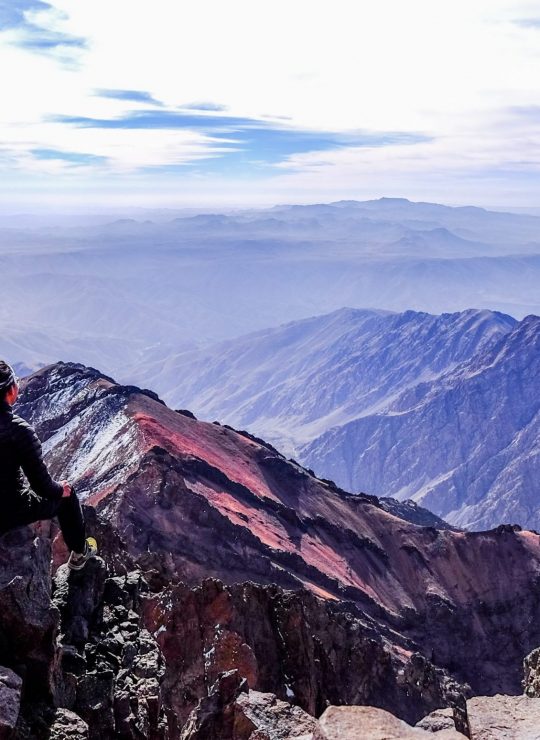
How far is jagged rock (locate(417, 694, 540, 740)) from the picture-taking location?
1139cm

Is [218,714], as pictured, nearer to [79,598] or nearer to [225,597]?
[79,598]

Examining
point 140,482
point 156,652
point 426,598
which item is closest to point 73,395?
point 140,482

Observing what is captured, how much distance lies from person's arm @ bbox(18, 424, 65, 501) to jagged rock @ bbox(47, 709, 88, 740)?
115 inches

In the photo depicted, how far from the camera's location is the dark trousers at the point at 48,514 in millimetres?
11500

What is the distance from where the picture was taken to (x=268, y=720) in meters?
12.4

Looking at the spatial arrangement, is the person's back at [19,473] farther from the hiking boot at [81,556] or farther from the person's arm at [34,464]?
the hiking boot at [81,556]

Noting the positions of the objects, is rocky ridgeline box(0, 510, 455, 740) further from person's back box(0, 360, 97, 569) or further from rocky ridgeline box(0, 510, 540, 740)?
person's back box(0, 360, 97, 569)

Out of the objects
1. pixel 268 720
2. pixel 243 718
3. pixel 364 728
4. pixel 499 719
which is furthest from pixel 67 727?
pixel 499 719

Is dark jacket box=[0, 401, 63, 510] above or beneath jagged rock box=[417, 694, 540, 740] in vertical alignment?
above

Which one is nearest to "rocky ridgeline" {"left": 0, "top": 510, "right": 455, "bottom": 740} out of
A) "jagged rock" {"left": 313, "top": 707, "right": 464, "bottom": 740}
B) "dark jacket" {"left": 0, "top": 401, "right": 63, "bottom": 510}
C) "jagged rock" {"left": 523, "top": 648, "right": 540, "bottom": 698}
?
"dark jacket" {"left": 0, "top": 401, "right": 63, "bottom": 510}

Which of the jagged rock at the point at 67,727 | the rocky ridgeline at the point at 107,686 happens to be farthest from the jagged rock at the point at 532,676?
the jagged rock at the point at 67,727

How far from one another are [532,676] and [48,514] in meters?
12.1

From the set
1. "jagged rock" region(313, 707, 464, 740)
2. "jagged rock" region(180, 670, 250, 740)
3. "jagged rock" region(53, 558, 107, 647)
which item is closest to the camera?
"jagged rock" region(313, 707, 464, 740)

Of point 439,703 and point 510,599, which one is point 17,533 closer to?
point 439,703
